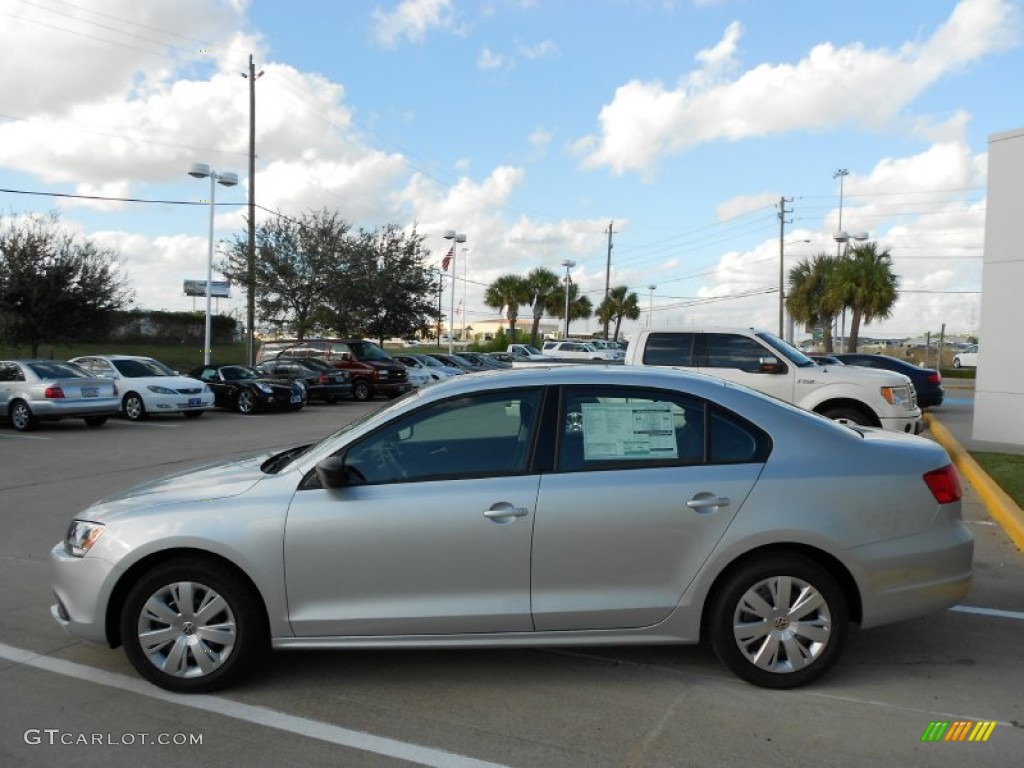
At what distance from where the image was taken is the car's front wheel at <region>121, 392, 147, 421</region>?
63.1 ft

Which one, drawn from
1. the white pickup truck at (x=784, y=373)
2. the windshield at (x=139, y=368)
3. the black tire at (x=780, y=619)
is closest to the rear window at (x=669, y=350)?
the white pickup truck at (x=784, y=373)

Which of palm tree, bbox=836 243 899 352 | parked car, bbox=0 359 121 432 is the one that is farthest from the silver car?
palm tree, bbox=836 243 899 352

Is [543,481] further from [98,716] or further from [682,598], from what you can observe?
[98,716]

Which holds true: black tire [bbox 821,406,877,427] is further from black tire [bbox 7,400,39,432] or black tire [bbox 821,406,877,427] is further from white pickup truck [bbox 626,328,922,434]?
black tire [bbox 7,400,39,432]

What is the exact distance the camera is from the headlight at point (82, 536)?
436 centimetres

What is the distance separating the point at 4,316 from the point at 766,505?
30081 mm

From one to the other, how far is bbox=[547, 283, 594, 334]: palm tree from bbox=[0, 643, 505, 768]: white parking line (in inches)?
2704

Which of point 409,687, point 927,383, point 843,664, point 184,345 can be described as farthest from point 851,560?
point 184,345

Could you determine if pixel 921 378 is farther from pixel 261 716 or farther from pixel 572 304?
pixel 572 304

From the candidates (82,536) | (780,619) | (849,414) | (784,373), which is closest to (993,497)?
(849,414)

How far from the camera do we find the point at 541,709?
412 cm

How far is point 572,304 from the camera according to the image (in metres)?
78.2

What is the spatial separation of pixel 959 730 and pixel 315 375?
22790mm

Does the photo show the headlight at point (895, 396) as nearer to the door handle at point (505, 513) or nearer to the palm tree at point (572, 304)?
A: the door handle at point (505, 513)
